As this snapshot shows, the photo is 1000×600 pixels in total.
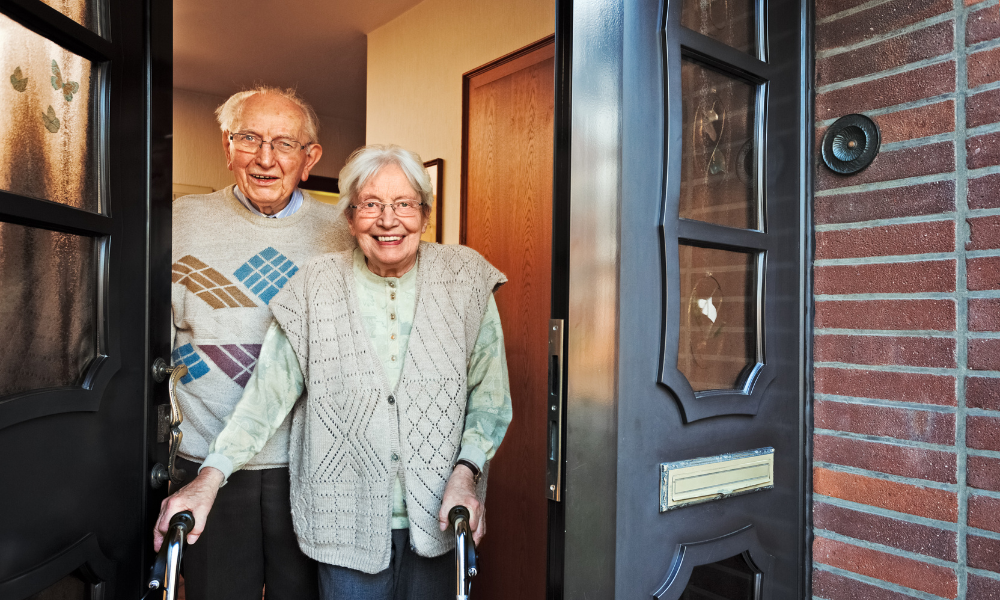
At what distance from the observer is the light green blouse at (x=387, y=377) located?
1.59 m

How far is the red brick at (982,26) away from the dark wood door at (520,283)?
161 cm

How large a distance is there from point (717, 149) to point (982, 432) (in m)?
0.72

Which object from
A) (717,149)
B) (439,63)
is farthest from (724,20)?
(439,63)

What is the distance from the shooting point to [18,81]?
106cm

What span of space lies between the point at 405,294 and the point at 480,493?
53 centimetres

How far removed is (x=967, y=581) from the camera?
1311 millimetres

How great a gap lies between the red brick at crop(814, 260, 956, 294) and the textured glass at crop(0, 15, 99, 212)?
4.80 feet

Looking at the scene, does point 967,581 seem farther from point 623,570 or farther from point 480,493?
point 480,493

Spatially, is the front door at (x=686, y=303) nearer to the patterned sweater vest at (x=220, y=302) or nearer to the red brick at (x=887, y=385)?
the red brick at (x=887, y=385)

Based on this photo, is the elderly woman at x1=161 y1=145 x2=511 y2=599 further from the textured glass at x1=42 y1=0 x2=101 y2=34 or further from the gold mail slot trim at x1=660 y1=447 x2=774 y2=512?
the textured glass at x1=42 y1=0 x2=101 y2=34

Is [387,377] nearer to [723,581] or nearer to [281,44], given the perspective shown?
[723,581]

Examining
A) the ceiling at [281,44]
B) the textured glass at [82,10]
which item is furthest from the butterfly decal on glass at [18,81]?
the ceiling at [281,44]

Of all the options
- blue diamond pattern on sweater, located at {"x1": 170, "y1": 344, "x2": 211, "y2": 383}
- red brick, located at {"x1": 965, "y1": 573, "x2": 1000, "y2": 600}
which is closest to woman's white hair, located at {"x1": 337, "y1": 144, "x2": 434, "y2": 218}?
blue diamond pattern on sweater, located at {"x1": 170, "y1": 344, "x2": 211, "y2": 383}

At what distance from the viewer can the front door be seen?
1.19 metres
